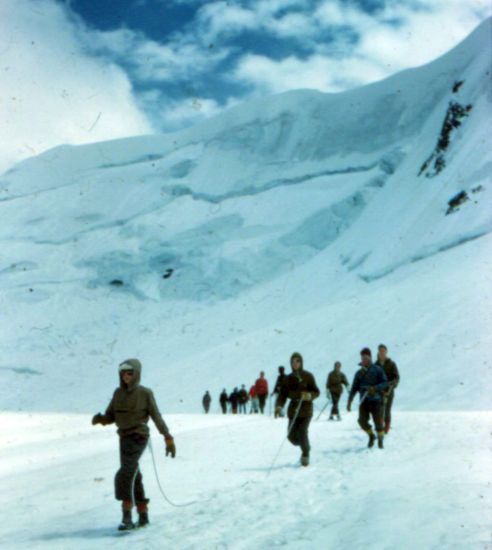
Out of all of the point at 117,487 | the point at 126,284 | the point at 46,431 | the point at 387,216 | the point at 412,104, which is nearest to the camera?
Answer: the point at 117,487

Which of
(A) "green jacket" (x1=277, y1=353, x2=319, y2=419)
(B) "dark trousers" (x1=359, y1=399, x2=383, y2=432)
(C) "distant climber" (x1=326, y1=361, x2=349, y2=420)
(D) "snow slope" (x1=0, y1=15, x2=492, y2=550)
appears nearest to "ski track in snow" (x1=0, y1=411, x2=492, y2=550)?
(D) "snow slope" (x1=0, y1=15, x2=492, y2=550)

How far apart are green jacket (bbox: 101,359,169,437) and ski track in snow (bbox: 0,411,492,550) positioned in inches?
36.4

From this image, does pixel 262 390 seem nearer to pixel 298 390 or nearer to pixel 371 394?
pixel 371 394

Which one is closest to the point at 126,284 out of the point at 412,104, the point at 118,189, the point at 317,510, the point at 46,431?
the point at 118,189

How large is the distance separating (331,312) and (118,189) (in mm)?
35967

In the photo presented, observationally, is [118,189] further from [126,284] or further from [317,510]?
[317,510]

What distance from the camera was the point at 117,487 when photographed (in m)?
6.51

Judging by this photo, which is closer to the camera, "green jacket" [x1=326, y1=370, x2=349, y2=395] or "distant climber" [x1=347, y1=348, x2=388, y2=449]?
"distant climber" [x1=347, y1=348, x2=388, y2=449]

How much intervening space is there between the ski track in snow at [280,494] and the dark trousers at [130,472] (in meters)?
0.35

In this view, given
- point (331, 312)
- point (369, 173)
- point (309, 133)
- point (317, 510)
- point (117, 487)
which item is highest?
point (309, 133)

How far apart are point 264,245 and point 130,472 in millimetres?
48771

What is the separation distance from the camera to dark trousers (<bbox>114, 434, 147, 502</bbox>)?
21.1 ft

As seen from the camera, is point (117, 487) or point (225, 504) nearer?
point (117, 487)

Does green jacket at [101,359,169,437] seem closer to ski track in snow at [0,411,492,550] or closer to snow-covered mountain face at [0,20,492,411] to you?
ski track in snow at [0,411,492,550]
